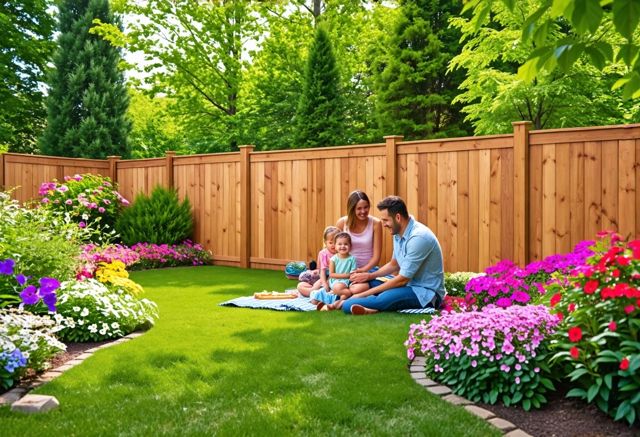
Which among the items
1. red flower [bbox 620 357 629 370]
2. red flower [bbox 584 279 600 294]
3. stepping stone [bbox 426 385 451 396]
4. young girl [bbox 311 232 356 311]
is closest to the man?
young girl [bbox 311 232 356 311]

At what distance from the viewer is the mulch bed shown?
2930mm

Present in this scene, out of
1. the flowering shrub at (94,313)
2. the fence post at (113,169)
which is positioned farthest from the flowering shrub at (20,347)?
the fence post at (113,169)

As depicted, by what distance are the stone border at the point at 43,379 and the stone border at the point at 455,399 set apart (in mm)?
2160

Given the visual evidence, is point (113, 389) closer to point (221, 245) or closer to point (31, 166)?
point (221, 245)

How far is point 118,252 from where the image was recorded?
10.4 meters

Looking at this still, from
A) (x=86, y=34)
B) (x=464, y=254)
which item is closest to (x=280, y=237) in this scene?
(x=464, y=254)

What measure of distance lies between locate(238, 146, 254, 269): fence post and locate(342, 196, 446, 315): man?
4620mm

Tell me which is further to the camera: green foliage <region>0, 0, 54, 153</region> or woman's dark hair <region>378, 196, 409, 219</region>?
green foliage <region>0, 0, 54, 153</region>

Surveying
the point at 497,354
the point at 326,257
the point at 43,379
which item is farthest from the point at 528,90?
the point at 43,379

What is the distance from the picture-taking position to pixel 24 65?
75.4 feet

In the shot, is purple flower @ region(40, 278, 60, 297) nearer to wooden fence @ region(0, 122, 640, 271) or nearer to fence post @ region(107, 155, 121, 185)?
wooden fence @ region(0, 122, 640, 271)

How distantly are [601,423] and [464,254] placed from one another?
535cm

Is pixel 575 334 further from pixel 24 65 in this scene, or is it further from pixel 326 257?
pixel 24 65

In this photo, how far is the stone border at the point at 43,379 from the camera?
11.5 ft
